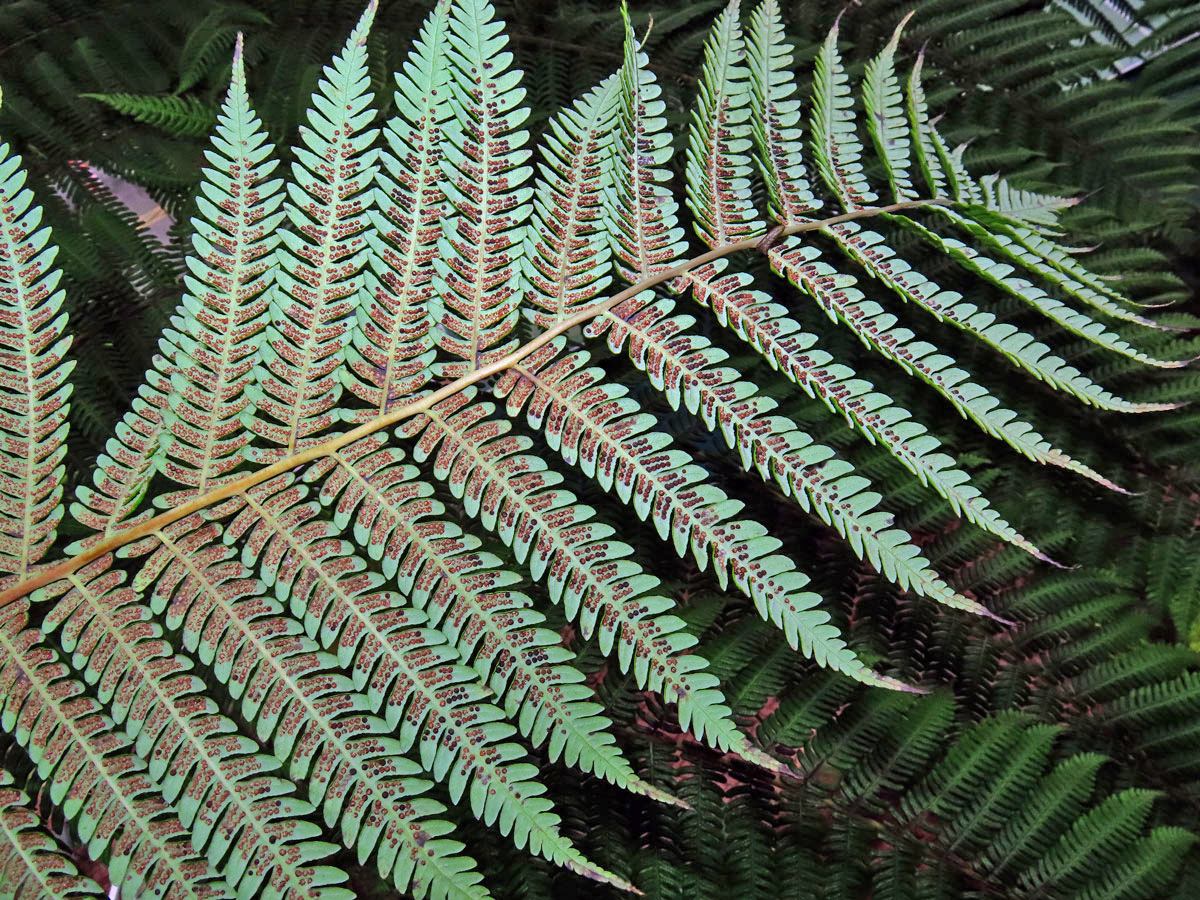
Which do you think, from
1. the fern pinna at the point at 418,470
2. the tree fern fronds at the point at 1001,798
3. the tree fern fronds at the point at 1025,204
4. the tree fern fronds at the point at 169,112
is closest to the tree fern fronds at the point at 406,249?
the fern pinna at the point at 418,470

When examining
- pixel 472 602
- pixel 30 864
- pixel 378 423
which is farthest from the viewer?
pixel 378 423

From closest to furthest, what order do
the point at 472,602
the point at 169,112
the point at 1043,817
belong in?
the point at 472,602 < the point at 1043,817 < the point at 169,112

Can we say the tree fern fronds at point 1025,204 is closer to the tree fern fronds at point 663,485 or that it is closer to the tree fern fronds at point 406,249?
the tree fern fronds at point 663,485

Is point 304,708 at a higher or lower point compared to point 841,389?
lower

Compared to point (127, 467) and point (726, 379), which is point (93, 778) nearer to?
point (127, 467)

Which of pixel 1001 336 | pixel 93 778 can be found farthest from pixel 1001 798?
pixel 93 778

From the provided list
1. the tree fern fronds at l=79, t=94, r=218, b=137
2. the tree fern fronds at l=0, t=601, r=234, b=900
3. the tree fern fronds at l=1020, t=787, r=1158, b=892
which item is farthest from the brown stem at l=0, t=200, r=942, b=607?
the tree fern fronds at l=1020, t=787, r=1158, b=892
